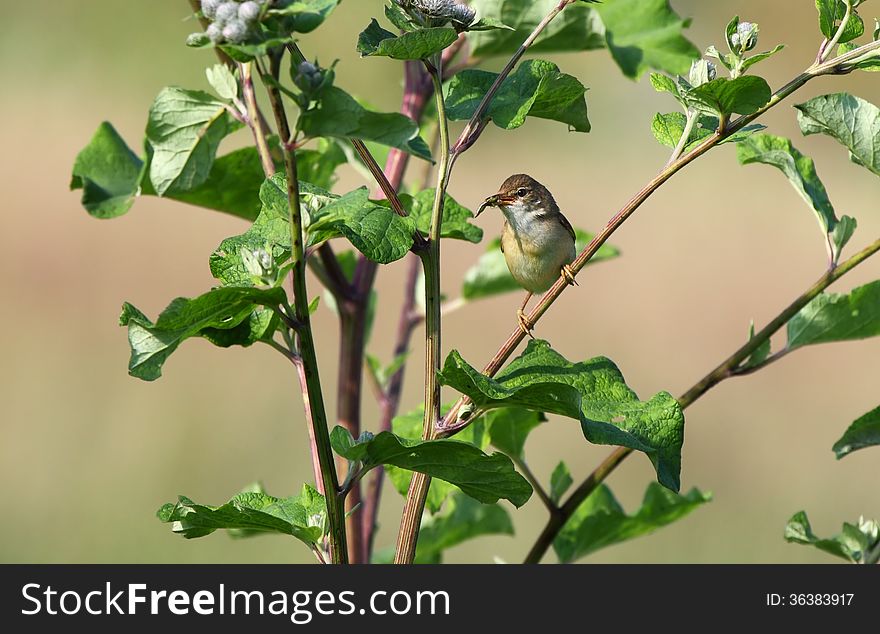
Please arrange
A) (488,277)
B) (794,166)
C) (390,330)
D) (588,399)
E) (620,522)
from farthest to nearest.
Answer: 1. (390,330)
2. (488,277)
3. (620,522)
4. (794,166)
5. (588,399)

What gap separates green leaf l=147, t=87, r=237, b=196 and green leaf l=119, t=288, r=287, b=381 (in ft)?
1.99

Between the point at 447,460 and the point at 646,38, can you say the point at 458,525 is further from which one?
the point at 646,38

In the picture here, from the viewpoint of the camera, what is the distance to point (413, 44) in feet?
5.60

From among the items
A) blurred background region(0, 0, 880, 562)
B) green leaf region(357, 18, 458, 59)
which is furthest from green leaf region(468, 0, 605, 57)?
blurred background region(0, 0, 880, 562)

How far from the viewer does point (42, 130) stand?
16109 mm

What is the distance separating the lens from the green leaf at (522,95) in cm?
192

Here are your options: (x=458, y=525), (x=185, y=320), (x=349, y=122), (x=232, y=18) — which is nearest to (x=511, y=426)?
(x=458, y=525)

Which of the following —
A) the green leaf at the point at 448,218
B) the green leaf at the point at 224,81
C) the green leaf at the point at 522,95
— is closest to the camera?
the green leaf at the point at 522,95

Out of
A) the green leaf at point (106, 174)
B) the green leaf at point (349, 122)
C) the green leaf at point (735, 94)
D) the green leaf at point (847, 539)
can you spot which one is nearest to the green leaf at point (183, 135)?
the green leaf at point (106, 174)

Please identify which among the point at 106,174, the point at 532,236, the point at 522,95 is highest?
the point at 532,236

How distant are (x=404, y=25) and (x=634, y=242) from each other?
43.1ft

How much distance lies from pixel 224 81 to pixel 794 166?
132 centimetres

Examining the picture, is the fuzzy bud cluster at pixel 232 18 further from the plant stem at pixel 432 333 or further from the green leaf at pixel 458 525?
the green leaf at pixel 458 525

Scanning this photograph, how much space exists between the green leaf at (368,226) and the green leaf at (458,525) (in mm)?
1422
